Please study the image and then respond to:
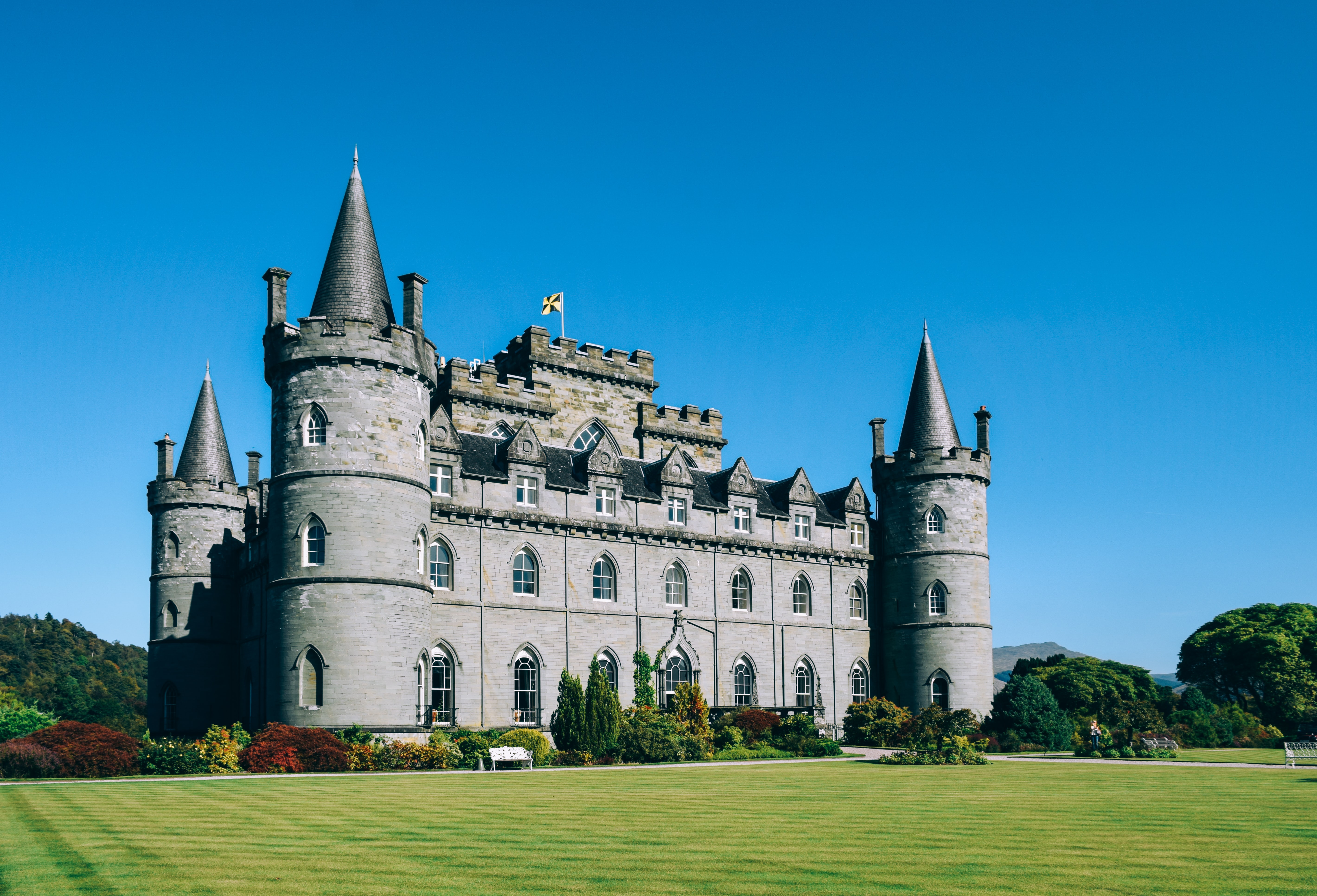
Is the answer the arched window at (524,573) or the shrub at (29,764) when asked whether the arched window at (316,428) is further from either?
the shrub at (29,764)

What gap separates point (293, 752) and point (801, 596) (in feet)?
79.6

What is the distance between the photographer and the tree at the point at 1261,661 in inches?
2431

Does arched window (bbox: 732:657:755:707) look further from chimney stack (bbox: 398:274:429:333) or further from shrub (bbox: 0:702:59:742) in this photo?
shrub (bbox: 0:702:59:742)

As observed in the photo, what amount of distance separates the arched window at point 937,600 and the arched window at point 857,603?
9.18 feet

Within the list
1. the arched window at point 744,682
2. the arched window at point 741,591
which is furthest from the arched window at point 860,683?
the arched window at point 741,591

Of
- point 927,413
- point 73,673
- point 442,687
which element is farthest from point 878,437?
point 73,673

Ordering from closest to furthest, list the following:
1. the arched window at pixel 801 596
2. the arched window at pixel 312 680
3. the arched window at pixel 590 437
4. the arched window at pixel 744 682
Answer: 1. the arched window at pixel 312 680
2. the arched window at pixel 744 682
3. the arched window at pixel 801 596
4. the arched window at pixel 590 437

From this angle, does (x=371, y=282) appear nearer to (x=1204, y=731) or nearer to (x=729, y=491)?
(x=729, y=491)

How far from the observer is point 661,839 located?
13789mm

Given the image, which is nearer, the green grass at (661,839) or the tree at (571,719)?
the green grass at (661,839)

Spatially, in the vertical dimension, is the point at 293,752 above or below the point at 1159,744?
above

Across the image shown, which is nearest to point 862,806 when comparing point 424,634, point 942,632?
point 424,634

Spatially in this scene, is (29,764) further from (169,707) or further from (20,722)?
(20,722)

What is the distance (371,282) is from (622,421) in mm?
15189
